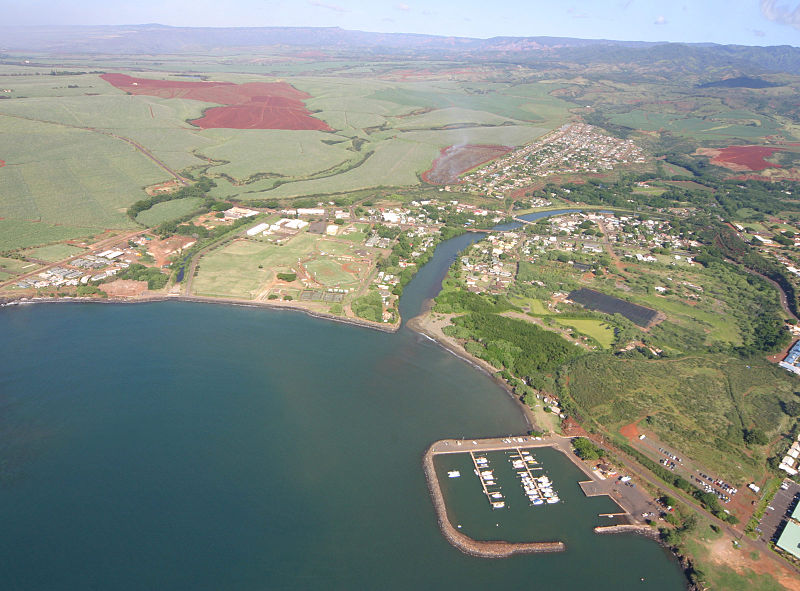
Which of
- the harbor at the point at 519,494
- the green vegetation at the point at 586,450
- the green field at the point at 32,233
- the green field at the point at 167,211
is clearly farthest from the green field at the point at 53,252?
the green vegetation at the point at 586,450

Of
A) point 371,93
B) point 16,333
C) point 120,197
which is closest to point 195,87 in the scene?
point 371,93

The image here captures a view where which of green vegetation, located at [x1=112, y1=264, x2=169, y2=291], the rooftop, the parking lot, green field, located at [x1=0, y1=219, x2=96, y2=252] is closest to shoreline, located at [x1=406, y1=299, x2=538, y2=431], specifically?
the parking lot

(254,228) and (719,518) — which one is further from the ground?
(254,228)

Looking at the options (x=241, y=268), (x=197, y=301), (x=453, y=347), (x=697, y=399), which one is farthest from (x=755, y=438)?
(x=241, y=268)

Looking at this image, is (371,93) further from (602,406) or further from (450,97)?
(602,406)

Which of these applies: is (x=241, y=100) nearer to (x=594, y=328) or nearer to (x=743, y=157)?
(x=594, y=328)

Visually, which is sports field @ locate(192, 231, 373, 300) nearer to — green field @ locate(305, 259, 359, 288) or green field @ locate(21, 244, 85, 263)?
green field @ locate(305, 259, 359, 288)

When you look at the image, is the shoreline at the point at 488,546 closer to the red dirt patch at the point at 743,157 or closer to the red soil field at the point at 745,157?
the red dirt patch at the point at 743,157

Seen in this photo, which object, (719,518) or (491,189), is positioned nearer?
(719,518)
